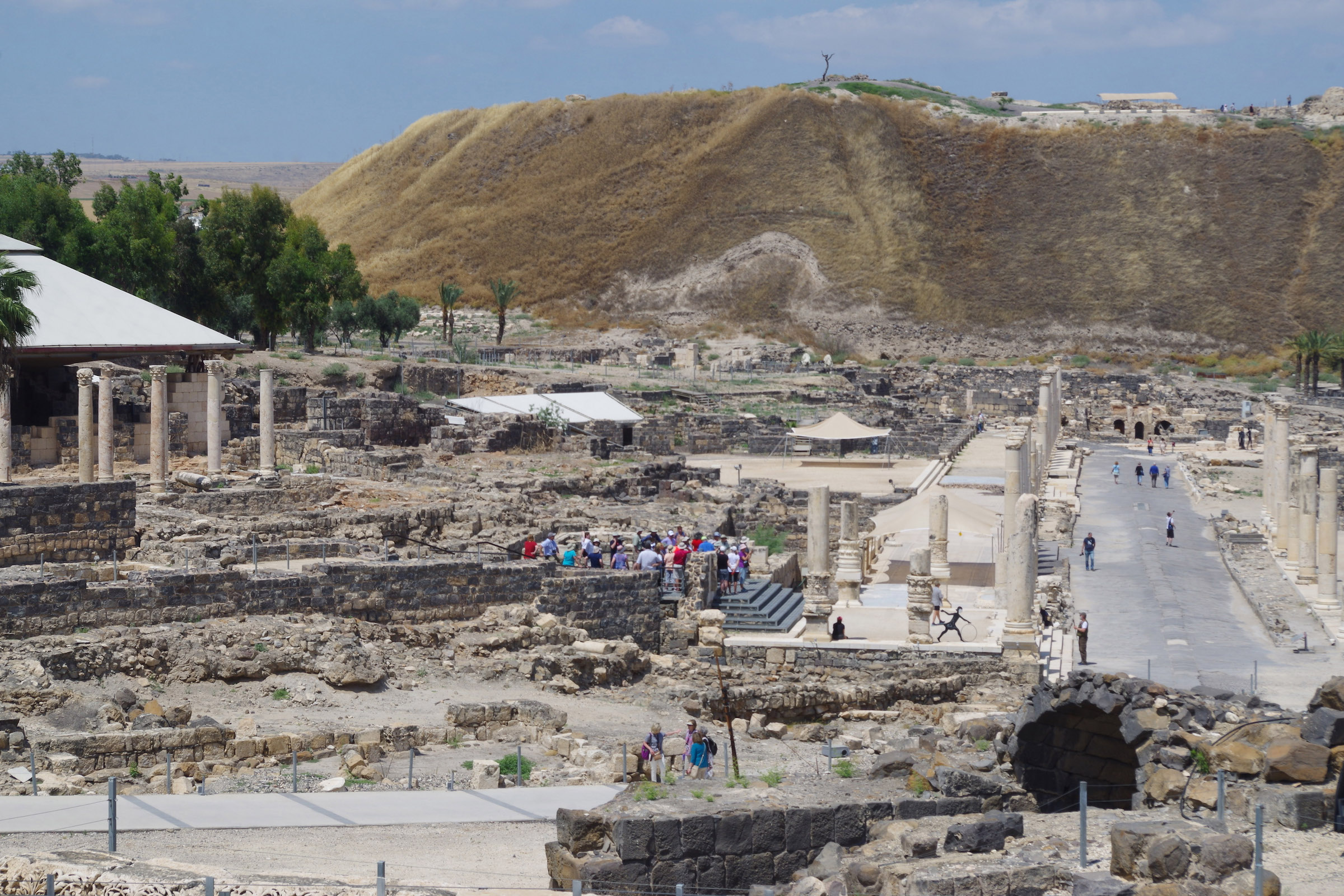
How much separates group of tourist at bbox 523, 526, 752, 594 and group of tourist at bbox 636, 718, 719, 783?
7.90 metres

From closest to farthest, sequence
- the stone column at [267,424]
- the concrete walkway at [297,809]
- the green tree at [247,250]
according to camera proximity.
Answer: the concrete walkway at [297,809]
the stone column at [267,424]
the green tree at [247,250]

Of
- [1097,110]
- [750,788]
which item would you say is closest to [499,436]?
[750,788]

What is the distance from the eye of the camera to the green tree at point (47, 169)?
6175 cm

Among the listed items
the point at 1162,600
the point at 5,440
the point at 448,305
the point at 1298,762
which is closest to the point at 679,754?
the point at 1298,762

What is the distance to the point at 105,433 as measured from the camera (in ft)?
98.4

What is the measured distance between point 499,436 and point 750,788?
30.0m

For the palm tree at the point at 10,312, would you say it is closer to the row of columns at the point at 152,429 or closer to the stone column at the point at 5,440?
the row of columns at the point at 152,429

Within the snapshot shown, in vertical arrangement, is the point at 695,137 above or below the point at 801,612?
above

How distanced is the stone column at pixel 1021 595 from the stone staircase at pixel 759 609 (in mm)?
3764

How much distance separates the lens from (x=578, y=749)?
622 inches

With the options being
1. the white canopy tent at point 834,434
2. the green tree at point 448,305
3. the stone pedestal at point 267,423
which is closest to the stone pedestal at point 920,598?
the stone pedestal at point 267,423

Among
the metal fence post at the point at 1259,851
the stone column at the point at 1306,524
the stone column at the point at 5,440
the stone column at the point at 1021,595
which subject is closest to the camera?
the metal fence post at the point at 1259,851

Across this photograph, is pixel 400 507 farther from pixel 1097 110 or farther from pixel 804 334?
pixel 1097 110

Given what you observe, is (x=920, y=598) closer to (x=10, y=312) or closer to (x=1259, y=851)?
(x=10, y=312)
